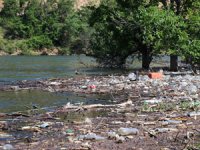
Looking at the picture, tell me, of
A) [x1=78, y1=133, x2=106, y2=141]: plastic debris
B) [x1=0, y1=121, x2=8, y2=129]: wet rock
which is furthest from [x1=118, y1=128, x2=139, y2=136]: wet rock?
[x1=0, y1=121, x2=8, y2=129]: wet rock

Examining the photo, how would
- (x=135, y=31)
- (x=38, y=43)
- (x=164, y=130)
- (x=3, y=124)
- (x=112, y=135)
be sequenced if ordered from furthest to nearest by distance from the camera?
1. (x=38, y=43)
2. (x=135, y=31)
3. (x=3, y=124)
4. (x=164, y=130)
5. (x=112, y=135)

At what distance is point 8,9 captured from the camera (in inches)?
5335

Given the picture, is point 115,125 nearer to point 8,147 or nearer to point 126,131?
point 126,131

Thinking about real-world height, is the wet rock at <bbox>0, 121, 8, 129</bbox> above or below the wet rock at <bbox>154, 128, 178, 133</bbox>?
below

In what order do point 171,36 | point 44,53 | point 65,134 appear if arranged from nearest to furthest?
point 65,134
point 171,36
point 44,53

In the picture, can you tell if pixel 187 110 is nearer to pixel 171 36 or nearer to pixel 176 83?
pixel 176 83

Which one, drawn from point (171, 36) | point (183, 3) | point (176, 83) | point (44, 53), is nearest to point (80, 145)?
point (176, 83)

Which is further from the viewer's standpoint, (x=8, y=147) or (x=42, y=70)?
(x=42, y=70)

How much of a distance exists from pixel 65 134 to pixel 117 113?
3.52 metres

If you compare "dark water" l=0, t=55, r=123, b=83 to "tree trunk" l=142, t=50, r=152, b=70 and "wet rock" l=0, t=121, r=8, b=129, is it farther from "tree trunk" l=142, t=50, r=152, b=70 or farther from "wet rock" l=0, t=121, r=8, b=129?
"wet rock" l=0, t=121, r=8, b=129

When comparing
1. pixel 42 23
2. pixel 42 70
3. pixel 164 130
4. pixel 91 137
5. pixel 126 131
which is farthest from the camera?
pixel 42 23

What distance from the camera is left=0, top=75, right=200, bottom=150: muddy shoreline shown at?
10297 mm

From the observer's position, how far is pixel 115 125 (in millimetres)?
12445

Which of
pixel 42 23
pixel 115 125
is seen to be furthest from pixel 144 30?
pixel 42 23
